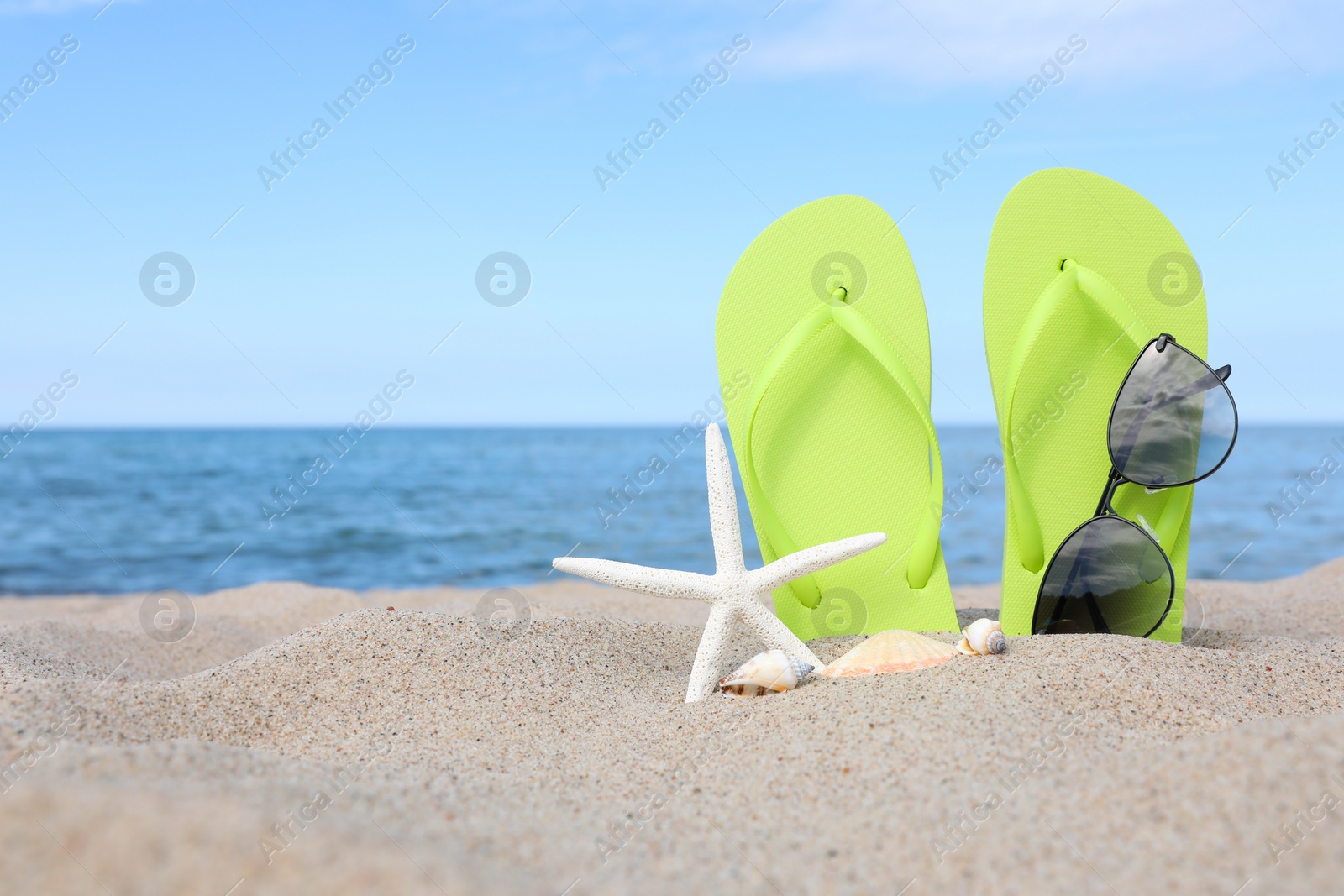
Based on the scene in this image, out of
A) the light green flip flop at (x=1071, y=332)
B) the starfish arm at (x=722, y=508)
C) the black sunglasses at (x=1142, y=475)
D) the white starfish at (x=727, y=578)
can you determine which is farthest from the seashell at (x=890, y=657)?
the light green flip flop at (x=1071, y=332)

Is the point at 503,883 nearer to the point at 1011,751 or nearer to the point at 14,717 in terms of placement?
the point at 1011,751

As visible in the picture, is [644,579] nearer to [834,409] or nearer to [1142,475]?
[834,409]

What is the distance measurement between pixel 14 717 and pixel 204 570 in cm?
620

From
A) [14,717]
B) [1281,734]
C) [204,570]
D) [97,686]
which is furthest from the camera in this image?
[204,570]

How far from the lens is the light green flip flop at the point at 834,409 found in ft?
10.6

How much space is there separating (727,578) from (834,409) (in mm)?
972

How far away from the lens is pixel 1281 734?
5.11ft

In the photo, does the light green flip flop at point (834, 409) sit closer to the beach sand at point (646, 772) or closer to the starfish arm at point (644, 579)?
the beach sand at point (646, 772)

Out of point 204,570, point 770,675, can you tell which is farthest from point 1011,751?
point 204,570

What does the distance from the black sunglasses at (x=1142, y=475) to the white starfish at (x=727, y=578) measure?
746 millimetres

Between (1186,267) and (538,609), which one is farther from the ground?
(1186,267)

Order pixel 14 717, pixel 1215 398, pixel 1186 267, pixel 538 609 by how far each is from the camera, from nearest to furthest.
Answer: pixel 14 717, pixel 1215 398, pixel 1186 267, pixel 538 609

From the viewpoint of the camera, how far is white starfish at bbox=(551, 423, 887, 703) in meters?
2.69

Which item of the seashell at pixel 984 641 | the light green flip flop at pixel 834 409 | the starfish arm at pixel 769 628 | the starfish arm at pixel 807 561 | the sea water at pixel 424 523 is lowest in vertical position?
the sea water at pixel 424 523
